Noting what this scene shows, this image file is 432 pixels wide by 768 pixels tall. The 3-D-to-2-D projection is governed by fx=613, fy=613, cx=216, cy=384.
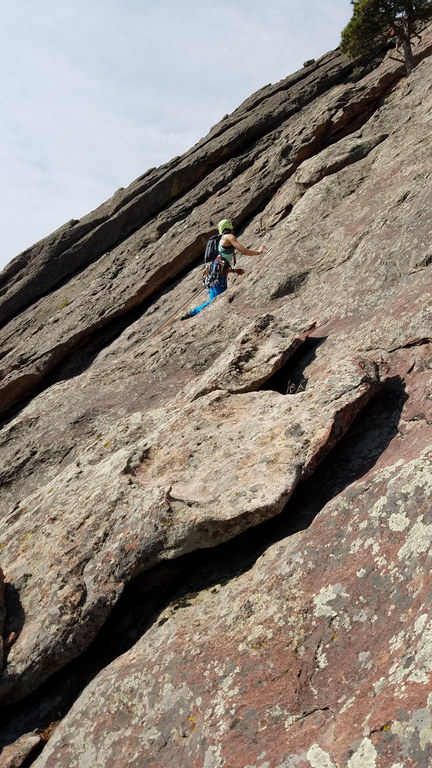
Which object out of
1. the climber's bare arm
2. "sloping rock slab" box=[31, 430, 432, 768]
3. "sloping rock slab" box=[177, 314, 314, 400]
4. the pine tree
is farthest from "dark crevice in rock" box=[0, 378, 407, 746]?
the pine tree

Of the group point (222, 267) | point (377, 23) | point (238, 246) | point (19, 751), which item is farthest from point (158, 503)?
point (377, 23)

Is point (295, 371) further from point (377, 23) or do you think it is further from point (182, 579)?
point (377, 23)

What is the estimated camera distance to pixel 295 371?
A: 44.8 feet

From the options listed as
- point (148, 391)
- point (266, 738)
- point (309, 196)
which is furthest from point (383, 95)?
point (266, 738)

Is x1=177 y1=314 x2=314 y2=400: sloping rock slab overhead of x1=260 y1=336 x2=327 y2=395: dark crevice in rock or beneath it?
overhead

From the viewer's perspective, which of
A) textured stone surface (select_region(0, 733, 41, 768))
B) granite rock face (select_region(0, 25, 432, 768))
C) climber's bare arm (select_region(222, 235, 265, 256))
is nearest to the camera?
granite rock face (select_region(0, 25, 432, 768))

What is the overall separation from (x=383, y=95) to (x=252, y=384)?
1050 inches

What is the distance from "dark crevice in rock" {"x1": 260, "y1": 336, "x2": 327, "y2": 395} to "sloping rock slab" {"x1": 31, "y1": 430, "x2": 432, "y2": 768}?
428cm

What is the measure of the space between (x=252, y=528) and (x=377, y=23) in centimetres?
4185

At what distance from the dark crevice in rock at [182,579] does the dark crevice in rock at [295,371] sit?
3177 mm

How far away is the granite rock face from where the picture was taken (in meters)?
6.73

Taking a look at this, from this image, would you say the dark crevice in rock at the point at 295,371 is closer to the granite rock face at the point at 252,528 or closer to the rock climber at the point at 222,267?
the granite rock face at the point at 252,528

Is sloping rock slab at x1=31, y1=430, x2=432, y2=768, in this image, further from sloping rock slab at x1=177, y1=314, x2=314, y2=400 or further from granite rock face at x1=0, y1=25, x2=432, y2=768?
sloping rock slab at x1=177, y1=314, x2=314, y2=400

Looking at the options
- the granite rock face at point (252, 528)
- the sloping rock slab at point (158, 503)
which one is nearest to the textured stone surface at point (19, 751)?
the granite rock face at point (252, 528)
